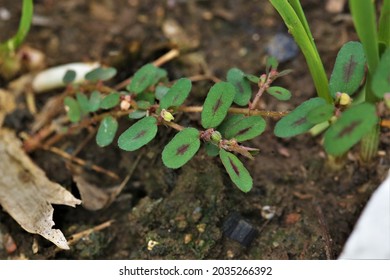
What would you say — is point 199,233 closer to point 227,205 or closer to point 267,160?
point 227,205

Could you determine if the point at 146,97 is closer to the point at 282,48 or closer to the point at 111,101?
the point at 111,101

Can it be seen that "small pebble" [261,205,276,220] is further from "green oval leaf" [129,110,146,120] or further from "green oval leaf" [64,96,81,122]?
"green oval leaf" [64,96,81,122]

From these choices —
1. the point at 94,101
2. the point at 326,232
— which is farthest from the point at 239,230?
the point at 94,101

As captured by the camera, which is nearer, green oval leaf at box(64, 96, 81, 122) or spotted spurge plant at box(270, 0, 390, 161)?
spotted spurge plant at box(270, 0, 390, 161)

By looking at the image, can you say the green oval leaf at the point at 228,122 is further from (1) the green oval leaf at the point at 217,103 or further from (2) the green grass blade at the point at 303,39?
(2) the green grass blade at the point at 303,39

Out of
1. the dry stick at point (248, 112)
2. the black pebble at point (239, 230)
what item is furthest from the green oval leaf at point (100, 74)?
the black pebble at point (239, 230)

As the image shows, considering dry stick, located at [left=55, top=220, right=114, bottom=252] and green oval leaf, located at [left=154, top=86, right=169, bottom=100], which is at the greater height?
green oval leaf, located at [left=154, top=86, right=169, bottom=100]

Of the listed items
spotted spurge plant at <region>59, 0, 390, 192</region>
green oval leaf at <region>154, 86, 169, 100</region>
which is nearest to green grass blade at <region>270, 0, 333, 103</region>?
spotted spurge plant at <region>59, 0, 390, 192</region>
